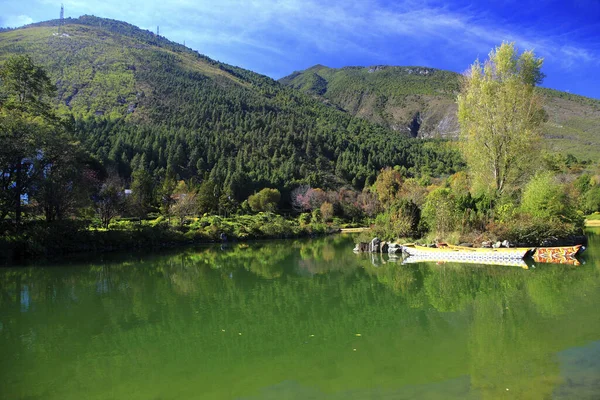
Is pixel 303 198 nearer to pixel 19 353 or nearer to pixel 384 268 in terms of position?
pixel 384 268

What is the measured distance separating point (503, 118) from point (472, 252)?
9.50 metres

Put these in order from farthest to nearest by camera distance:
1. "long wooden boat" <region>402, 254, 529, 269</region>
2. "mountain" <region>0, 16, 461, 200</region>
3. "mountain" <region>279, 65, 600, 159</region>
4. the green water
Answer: "mountain" <region>279, 65, 600, 159</region> < "mountain" <region>0, 16, 461, 200</region> < "long wooden boat" <region>402, 254, 529, 269</region> < the green water

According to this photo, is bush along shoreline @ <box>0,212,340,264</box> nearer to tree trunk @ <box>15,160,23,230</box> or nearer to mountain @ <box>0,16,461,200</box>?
tree trunk @ <box>15,160,23,230</box>

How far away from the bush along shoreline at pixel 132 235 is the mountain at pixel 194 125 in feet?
73.0

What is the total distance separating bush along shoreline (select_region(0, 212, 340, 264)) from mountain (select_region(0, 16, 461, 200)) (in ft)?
73.0

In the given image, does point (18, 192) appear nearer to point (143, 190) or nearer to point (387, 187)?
point (143, 190)

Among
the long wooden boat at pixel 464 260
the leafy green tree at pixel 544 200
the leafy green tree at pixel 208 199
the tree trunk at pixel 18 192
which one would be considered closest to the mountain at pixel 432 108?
the leafy green tree at pixel 544 200

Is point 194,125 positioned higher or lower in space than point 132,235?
higher

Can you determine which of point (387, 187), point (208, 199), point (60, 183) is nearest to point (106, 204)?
point (60, 183)

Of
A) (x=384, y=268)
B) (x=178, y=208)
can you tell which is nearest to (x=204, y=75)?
(x=178, y=208)

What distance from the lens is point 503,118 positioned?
2289 cm

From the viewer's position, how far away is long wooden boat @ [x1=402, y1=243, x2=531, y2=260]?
1766 centimetres

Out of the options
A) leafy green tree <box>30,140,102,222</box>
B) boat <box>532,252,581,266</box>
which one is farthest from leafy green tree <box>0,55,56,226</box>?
boat <box>532,252,581,266</box>

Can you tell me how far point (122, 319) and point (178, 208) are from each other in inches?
1059
